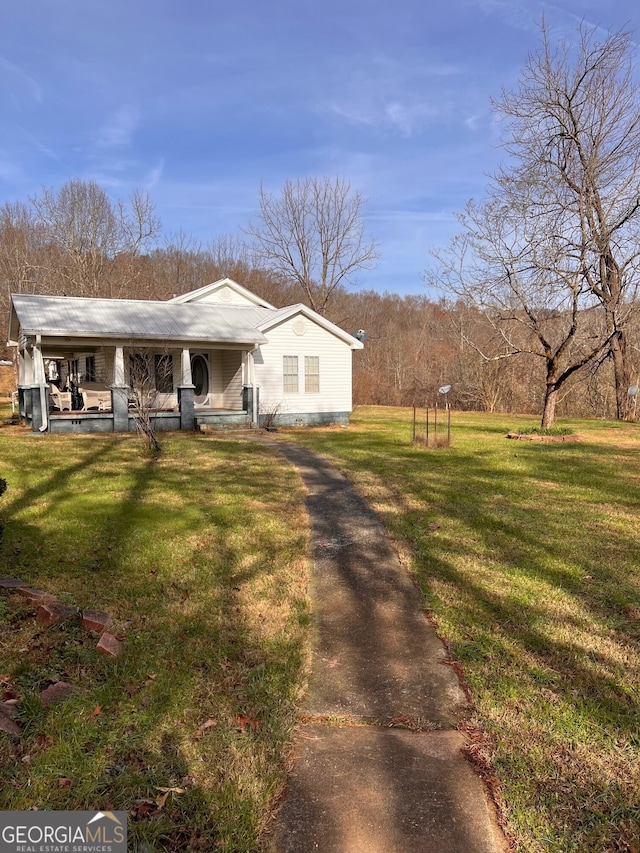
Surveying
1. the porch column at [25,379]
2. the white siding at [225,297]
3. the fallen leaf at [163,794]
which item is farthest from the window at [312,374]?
the fallen leaf at [163,794]

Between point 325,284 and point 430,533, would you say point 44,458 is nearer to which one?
point 430,533

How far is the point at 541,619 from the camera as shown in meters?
4.08

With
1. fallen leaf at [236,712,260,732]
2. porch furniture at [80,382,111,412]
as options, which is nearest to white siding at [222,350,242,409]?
porch furniture at [80,382,111,412]

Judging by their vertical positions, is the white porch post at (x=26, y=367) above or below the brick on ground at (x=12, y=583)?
above

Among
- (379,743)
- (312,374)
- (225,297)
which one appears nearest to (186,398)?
(312,374)

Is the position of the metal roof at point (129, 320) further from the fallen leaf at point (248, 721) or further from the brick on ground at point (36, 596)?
the fallen leaf at point (248, 721)

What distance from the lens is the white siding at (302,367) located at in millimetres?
17656

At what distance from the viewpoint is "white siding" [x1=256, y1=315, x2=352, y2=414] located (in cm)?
1766

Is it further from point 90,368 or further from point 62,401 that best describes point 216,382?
point 62,401

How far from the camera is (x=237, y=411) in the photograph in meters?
16.9

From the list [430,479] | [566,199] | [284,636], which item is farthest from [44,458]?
[566,199]

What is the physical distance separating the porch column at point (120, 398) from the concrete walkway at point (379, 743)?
11130 mm

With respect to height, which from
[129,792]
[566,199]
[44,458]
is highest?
[566,199]

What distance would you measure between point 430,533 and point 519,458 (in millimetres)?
5649
